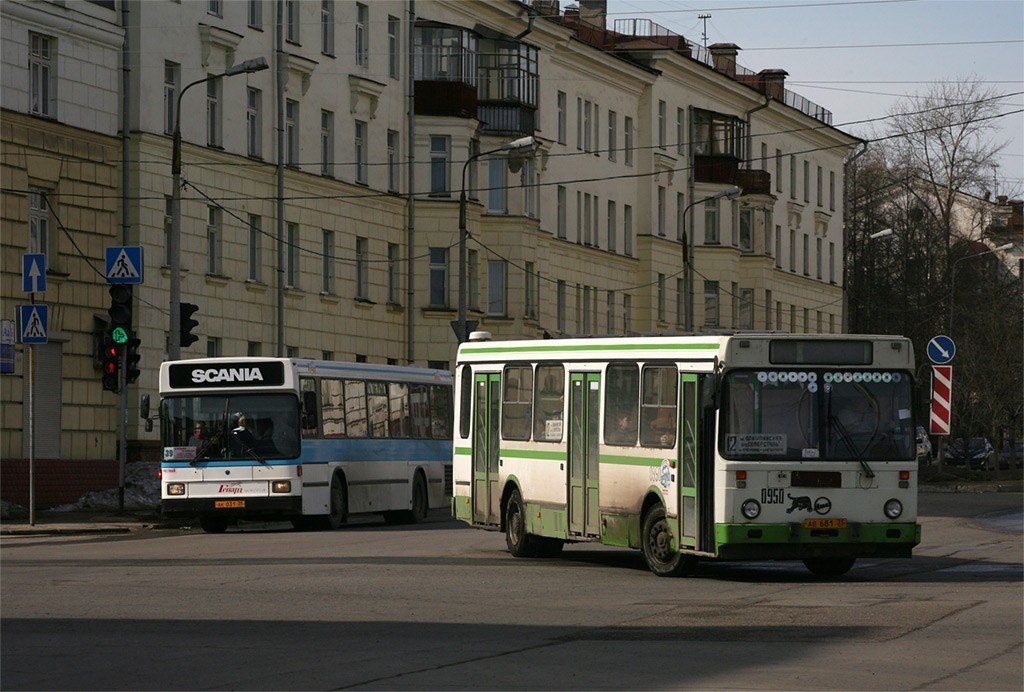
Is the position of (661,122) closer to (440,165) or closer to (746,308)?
(746,308)

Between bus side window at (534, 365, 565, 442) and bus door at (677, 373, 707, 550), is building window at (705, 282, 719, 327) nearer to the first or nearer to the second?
bus side window at (534, 365, 565, 442)

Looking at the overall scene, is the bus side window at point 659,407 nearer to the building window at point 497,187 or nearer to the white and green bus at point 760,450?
the white and green bus at point 760,450

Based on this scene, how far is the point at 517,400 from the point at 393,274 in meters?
31.4

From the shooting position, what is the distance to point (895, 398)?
1989 centimetres

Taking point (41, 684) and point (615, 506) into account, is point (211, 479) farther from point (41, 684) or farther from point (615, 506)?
point (41, 684)

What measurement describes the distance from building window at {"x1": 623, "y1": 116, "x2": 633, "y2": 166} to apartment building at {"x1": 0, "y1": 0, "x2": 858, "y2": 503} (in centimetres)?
8

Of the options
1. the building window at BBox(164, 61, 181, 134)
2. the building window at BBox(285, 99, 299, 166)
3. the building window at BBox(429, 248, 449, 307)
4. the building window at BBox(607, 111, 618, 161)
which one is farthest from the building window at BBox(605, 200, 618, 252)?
the building window at BBox(164, 61, 181, 134)

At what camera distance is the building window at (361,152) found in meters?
52.3

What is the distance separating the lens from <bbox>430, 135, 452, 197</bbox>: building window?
55.3m

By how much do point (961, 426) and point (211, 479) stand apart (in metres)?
39.9

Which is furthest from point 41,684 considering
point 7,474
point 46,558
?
point 7,474

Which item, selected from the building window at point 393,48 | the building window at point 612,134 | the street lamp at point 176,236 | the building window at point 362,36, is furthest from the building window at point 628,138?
the street lamp at point 176,236

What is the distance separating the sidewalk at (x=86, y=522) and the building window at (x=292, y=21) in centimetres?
1613

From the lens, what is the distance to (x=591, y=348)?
71.5 ft
